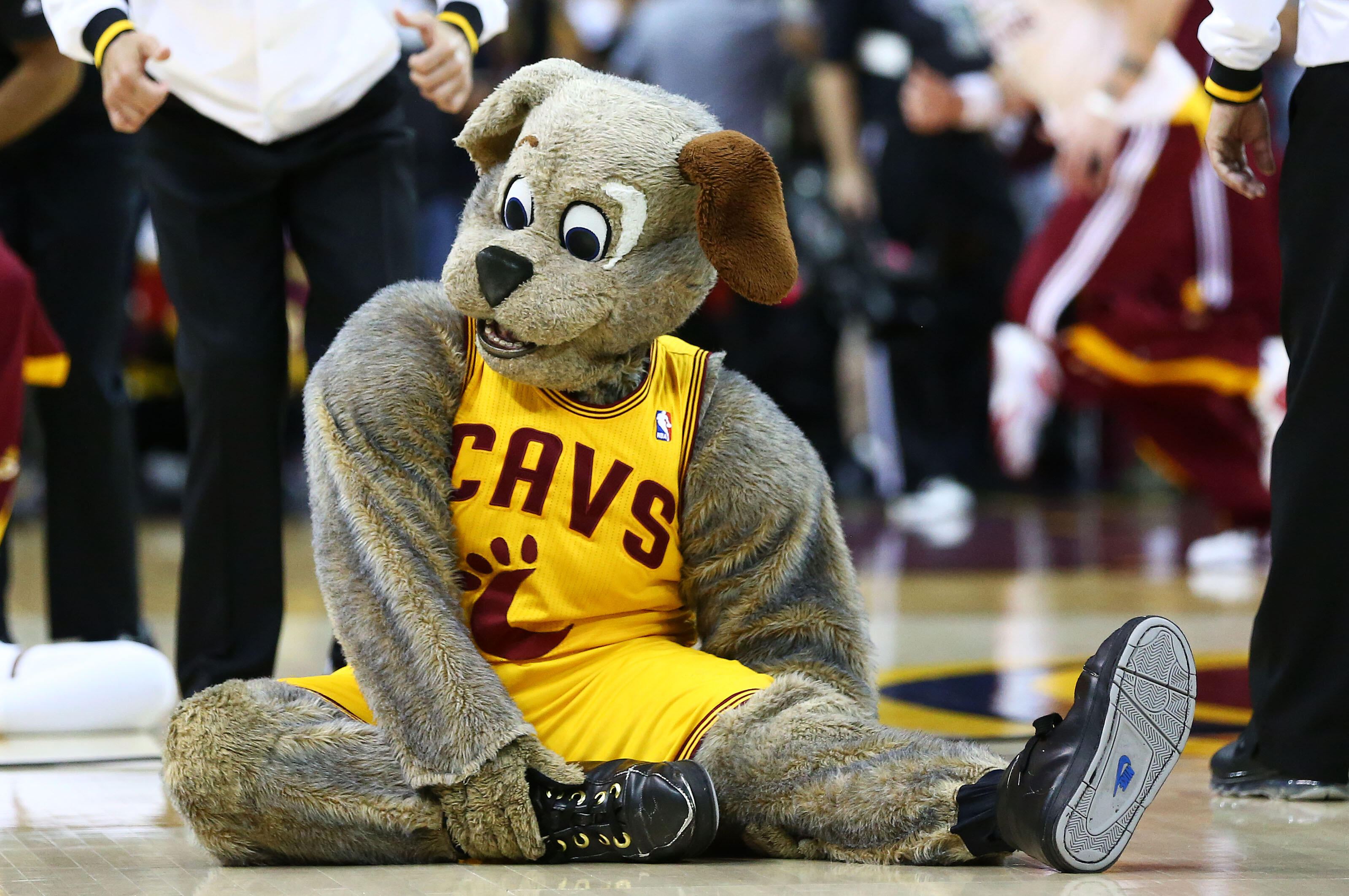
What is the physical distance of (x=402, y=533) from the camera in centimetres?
197

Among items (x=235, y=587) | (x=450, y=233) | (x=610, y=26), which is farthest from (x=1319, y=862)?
(x=610, y=26)

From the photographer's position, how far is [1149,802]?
71.0 inches

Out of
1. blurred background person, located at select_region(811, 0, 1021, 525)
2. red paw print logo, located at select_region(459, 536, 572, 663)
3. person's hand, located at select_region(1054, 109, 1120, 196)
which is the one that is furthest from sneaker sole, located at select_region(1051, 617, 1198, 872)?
blurred background person, located at select_region(811, 0, 1021, 525)

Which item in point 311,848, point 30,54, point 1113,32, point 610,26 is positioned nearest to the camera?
point 311,848

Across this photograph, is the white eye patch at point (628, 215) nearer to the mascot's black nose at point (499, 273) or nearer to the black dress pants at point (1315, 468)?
the mascot's black nose at point (499, 273)

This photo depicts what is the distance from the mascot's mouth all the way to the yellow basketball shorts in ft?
1.18

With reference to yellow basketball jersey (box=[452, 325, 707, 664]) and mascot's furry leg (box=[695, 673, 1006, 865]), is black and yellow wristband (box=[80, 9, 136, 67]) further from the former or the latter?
mascot's furry leg (box=[695, 673, 1006, 865])

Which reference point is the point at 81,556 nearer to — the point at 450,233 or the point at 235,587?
the point at 235,587

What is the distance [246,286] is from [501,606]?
915 millimetres

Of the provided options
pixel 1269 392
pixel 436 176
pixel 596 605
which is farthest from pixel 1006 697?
pixel 436 176

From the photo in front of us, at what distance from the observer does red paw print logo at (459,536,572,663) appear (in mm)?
2061

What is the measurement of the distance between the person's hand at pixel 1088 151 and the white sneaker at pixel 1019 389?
0.66 meters

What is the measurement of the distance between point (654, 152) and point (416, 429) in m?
0.41

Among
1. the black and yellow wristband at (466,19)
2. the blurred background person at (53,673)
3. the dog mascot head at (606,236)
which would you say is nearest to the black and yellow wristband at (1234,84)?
the dog mascot head at (606,236)
